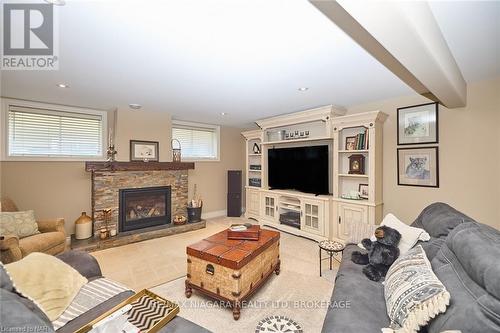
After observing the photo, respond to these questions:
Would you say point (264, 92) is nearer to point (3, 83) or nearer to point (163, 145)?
point (163, 145)

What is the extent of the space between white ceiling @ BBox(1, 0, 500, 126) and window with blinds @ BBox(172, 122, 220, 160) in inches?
63.0

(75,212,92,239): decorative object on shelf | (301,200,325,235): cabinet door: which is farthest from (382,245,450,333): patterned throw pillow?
(75,212,92,239): decorative object on shelf

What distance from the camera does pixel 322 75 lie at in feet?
7.97

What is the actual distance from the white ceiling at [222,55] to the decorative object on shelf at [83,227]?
190cm

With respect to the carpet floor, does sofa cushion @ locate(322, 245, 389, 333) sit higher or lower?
higher

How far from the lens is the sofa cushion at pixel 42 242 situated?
2482mm

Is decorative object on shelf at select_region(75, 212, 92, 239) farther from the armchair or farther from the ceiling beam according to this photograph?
the ceiling beam

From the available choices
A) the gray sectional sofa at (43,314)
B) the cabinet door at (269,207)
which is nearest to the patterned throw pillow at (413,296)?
the gray sectional sofa at (43,314)

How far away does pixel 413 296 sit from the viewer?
121cm

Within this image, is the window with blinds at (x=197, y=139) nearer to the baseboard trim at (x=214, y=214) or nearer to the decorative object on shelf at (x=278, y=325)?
the baseboard trim at (x=214, y=214)

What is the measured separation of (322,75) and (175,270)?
292 cm

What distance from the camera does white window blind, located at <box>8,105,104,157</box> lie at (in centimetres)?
338

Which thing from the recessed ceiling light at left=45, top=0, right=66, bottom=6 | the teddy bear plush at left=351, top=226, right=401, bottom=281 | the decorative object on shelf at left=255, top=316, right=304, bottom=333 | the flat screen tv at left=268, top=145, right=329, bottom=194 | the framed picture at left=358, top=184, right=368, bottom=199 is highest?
the recessed ceiling light at left=45, top=0, right=66, bottom=6

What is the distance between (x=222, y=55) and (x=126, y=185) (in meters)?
3.18
